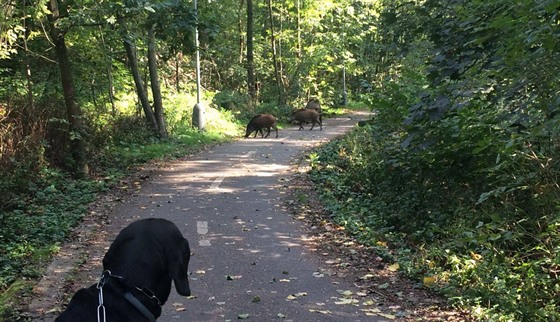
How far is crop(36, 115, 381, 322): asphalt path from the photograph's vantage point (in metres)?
5.61

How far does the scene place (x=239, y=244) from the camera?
26.3 feet

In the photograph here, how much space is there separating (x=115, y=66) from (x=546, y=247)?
16903 millimetres

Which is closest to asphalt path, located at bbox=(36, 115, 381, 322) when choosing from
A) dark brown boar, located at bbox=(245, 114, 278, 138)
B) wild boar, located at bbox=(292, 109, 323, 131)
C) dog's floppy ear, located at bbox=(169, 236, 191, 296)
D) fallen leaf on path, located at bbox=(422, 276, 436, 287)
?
fallen leaf on path, located at bbox=(422, 276, 436, 287)

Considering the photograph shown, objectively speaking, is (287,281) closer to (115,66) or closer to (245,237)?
(245,237)

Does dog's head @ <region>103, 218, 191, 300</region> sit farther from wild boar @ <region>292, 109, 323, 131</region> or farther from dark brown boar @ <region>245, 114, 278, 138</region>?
wild boar @ <region>292, 109, 323, 131</region>

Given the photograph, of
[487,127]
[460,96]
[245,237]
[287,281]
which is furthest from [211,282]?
[487,127]

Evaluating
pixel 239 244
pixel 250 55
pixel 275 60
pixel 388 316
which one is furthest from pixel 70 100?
pixel 275 60

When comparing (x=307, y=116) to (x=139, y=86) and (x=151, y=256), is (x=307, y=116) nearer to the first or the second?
(x=139, y=86)

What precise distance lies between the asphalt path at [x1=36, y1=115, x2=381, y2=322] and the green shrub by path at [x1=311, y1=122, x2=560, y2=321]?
113 cm

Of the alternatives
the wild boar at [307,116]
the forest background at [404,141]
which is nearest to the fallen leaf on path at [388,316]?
the forest background at [404,141]

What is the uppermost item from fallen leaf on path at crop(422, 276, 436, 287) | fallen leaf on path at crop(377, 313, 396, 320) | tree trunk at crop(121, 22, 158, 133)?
tree trunk at crop(121, 22, 158, 133)

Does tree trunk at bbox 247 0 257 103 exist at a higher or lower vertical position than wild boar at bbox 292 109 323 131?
higher

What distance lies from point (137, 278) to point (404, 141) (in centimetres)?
507

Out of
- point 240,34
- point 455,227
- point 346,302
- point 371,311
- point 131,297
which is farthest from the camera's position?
point 240,34
